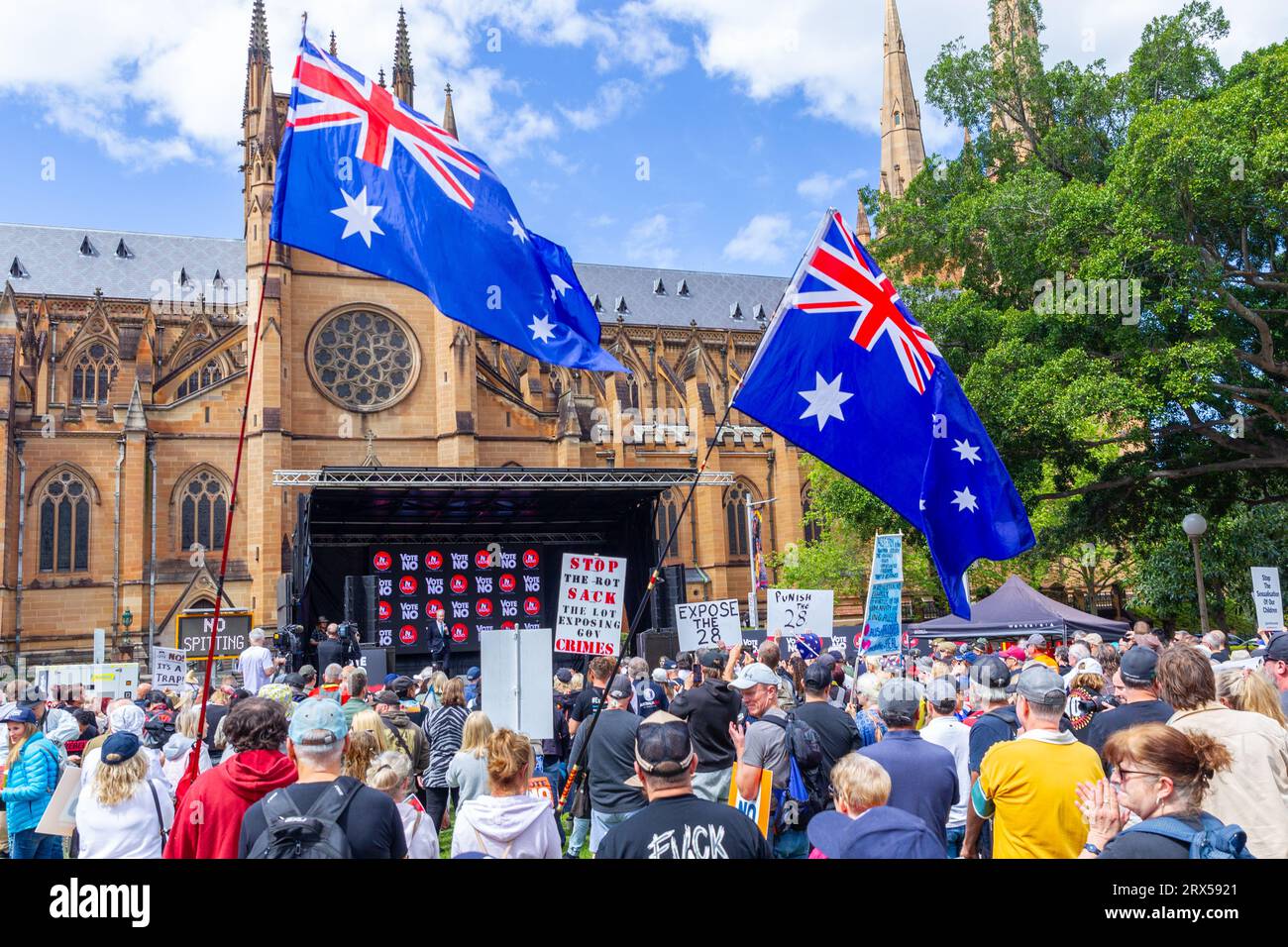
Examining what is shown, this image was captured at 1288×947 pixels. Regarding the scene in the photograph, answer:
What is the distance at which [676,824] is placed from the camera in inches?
138

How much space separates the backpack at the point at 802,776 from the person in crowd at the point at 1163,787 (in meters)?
2.44

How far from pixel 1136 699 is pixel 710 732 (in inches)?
92.4

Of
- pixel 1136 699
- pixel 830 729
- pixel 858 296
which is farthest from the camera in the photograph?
pixel 858 296

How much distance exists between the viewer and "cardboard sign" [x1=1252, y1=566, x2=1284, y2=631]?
48.2ft

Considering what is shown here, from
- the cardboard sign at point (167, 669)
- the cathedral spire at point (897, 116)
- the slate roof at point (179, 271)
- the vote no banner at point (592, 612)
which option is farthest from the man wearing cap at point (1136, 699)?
the cathedral spire at point (897, 116)

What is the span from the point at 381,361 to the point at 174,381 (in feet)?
25.3

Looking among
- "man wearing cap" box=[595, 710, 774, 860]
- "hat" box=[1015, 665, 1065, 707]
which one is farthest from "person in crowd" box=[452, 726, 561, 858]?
"hat" box=[1015, 665, 1065, 707]

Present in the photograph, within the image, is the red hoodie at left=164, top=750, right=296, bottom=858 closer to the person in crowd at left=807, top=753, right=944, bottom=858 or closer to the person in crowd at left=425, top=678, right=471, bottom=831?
the person in crowd at left=807, top=753, right=944, bottom=858

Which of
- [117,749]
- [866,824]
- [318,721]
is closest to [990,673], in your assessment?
[866,824]

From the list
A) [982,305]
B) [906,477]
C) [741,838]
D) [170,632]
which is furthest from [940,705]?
[170,632]

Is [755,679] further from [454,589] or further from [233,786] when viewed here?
[454,589]

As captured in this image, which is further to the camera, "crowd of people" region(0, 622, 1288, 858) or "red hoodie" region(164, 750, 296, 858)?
"red hoodie" region(164, 750, 296, 858)

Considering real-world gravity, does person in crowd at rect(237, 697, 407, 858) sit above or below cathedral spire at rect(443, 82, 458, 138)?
below

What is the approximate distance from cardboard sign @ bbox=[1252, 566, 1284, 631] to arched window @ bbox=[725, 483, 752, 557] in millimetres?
32563
